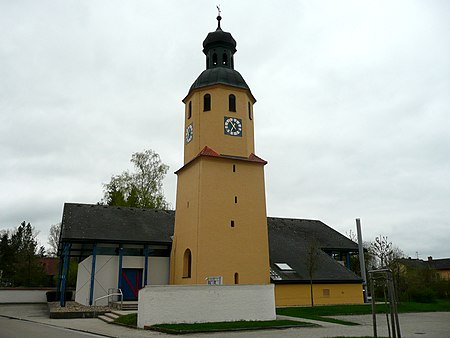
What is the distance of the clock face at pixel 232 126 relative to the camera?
22109 mm

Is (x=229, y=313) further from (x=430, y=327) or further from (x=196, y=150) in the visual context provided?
(x=196, y=150)

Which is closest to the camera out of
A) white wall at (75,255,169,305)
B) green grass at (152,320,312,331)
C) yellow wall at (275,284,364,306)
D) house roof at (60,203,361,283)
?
green grass at (152,320,312,331)

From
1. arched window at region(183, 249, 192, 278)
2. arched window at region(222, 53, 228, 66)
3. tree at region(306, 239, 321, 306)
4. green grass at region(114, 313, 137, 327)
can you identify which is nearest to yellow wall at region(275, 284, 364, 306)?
tree at region(306, 239, 321, 306)

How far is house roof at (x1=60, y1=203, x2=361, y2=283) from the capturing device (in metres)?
23.4

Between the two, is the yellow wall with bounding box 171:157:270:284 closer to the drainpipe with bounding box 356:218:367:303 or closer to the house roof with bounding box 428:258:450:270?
the drainpipe with bounding box 356:218:367:303

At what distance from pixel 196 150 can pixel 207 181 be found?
7.15 feet

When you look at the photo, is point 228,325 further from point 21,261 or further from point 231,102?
point 21,261

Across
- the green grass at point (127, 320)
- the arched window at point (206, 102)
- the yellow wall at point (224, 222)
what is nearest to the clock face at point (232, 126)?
the arched window at point (206, 102)

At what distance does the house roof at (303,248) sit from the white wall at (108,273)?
6.70 m

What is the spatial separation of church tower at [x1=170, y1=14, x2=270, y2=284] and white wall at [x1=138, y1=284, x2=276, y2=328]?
3.44 m

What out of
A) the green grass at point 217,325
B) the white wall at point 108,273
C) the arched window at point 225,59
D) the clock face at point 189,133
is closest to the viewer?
the green grass at point 217,325

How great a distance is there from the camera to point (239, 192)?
21.1 metres

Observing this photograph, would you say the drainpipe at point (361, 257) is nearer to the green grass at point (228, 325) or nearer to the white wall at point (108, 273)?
the white wall at point (108, 273)

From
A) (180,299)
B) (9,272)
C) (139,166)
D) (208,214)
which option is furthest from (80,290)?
(9,272)
